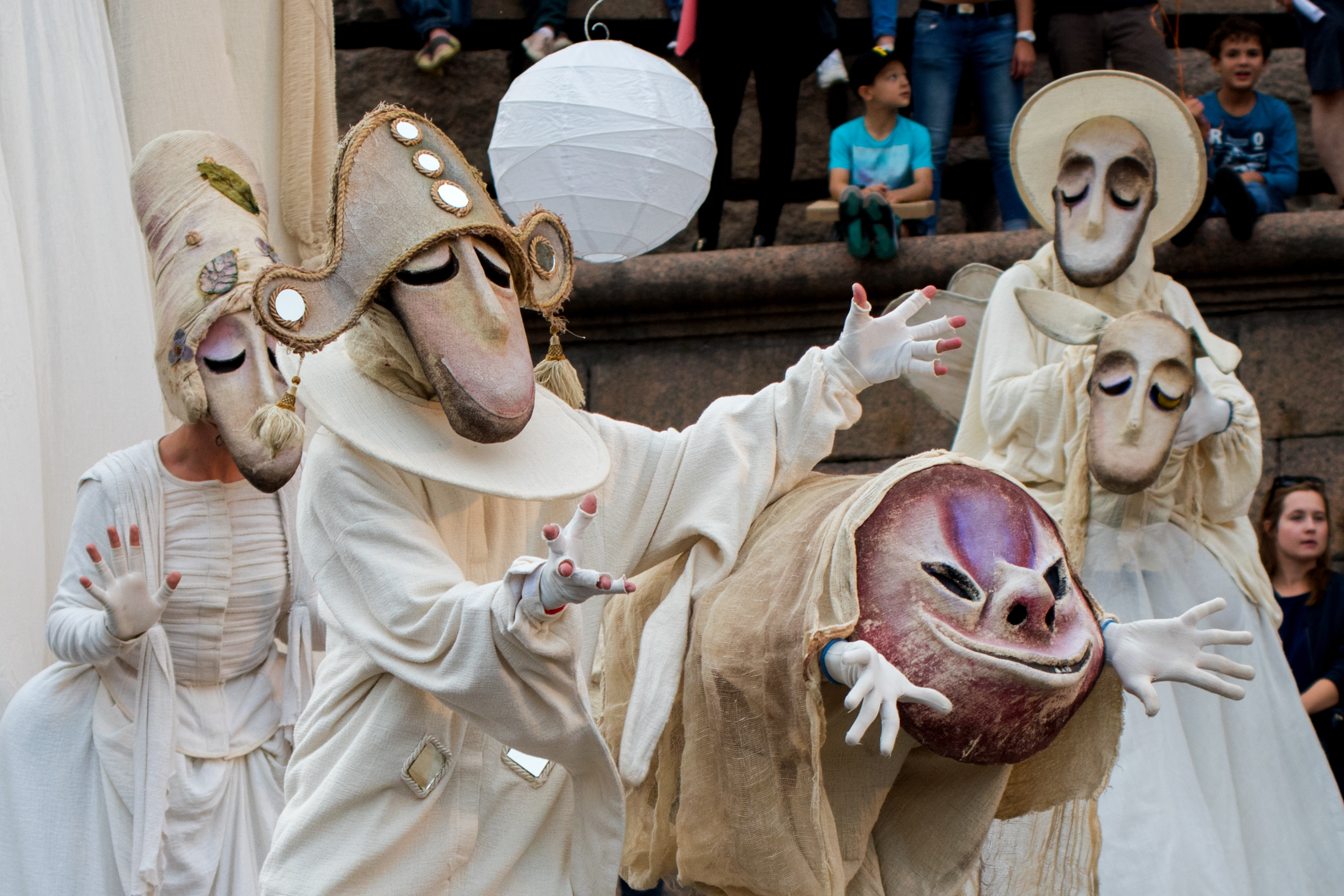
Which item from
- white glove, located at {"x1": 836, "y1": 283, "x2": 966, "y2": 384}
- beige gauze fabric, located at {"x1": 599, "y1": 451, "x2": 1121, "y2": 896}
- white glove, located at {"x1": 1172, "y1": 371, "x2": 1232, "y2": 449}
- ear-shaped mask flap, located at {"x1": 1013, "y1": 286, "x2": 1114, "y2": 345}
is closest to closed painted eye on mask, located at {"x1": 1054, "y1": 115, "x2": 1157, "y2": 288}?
ear-shaped mask flap, located at {"x1": 1013, "y1": 286, "x2": 1114, "y2": 345}

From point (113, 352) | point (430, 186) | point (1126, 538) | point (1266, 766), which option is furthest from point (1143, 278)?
point (113, 352)

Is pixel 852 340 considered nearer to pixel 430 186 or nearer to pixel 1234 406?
pixel 430 186

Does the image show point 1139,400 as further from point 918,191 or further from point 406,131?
point 918,191

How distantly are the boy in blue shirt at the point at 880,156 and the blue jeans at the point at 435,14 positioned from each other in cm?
148

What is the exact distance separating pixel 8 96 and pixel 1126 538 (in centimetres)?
284

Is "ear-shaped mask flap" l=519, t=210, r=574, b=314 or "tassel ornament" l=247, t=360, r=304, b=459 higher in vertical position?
"ear-shaped mask flap" l=519, t=210, r=574, b=314

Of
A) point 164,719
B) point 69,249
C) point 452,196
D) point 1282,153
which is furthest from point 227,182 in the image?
point 1282,153

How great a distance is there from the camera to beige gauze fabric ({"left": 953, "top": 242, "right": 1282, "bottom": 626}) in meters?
3.74

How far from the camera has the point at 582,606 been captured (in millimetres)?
2736

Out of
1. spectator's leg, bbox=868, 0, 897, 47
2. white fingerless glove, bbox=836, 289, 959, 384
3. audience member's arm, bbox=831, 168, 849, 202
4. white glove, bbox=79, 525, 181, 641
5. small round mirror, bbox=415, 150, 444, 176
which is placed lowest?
white glove, bbox=79, 525, 181, 641

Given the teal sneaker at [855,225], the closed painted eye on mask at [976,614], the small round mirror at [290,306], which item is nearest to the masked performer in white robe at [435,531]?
the small round mirror at [290,306]

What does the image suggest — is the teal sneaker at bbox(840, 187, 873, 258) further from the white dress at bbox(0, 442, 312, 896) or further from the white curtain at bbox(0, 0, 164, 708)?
the white dress at bbox(0, 442, 312, 896)

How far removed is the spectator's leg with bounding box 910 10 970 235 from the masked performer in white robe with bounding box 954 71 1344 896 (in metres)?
1.60

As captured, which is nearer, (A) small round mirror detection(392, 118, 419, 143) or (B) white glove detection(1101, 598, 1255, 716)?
(B) white glove detection(1101, 598, 1255, 716)
